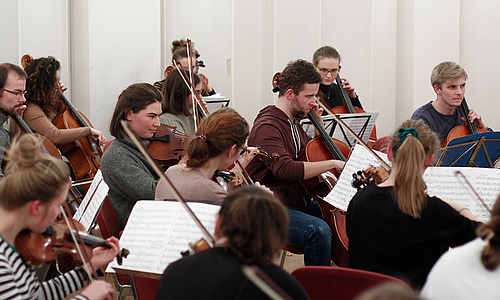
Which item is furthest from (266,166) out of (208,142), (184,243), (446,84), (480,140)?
(446,84)

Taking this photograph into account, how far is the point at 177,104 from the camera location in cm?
312

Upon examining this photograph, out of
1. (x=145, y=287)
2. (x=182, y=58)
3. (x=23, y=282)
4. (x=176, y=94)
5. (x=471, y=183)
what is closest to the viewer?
(x=23, y=282)

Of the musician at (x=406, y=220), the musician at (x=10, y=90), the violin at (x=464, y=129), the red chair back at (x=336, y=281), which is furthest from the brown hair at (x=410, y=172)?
the musician at (x=10, y=90)

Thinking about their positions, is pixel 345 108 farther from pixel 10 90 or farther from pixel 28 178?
pixel 28 178

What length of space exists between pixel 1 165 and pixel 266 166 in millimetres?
1276

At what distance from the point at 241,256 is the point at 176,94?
6.87 ft

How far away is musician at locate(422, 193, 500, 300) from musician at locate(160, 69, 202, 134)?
7.00ft

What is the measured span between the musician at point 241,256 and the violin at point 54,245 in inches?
15.7

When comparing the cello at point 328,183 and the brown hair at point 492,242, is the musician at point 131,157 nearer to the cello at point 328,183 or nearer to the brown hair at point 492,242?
the cello at point 328,183

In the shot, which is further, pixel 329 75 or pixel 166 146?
pixel 329 75

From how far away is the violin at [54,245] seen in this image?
134 cm

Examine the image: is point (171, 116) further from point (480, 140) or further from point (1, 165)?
point (480, 140)

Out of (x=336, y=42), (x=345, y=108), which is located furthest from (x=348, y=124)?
(x=336, y=42)

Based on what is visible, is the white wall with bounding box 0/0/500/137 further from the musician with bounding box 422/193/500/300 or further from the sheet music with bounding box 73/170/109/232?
the musician with bounding box 422/193/500/300
